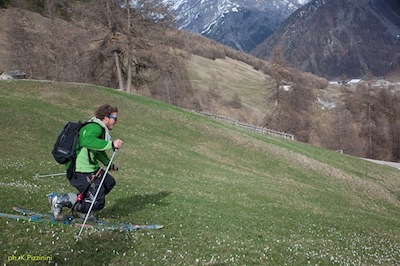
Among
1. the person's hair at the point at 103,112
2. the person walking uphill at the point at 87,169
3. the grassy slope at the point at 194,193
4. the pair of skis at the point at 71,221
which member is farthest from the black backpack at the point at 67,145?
the grassy slope at the point at 194,193

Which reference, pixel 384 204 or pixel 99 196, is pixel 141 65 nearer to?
pixel 384 204

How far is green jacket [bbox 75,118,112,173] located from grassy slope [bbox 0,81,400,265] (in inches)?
75.0

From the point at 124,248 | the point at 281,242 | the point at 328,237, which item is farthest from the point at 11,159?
the point at 328,237

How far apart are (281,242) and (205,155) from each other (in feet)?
62.3

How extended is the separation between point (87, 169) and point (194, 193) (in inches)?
395

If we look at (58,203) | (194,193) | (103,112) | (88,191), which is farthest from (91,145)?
(194,193)

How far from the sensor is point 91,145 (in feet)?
34.9

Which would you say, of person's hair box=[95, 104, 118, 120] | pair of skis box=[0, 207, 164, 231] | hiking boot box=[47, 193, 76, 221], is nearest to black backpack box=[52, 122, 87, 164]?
person's hair box=[95, 104, 118, 120]

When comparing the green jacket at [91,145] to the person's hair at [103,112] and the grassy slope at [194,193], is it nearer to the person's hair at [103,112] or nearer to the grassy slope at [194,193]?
the person's hair at [103,112]

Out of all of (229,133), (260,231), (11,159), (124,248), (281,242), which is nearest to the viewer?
(124,248)

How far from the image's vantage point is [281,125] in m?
72.9

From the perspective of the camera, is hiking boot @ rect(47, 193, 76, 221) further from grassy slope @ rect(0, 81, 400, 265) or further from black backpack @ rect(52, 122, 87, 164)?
black backpack @ rect(52, 122, 87, 164)

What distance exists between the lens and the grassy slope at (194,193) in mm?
→ 10836

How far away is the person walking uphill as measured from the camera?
10781mm
